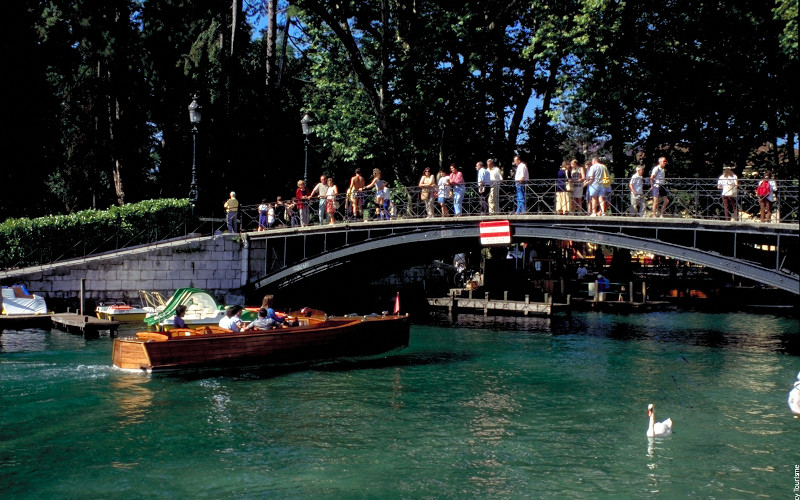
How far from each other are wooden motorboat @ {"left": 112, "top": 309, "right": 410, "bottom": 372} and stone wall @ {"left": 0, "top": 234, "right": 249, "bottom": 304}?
6.86 meters

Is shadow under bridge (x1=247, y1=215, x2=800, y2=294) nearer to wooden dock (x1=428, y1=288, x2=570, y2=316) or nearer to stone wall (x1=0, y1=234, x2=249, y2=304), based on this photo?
stone wall (x1=0, y1=234, x2=249, y2=304)

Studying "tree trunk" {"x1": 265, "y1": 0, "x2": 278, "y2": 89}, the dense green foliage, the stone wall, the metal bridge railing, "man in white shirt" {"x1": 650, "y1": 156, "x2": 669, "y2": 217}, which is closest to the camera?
the metal bridge railing

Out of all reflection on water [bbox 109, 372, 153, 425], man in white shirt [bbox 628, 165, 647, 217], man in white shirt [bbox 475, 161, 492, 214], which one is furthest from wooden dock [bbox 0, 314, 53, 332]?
man in white shirt [bbox 628, 165, 647, 217]

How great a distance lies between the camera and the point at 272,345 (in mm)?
18062

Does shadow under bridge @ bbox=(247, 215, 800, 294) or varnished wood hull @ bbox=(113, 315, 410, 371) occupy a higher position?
shadow under bridge @ bbox=(247, 215, 800, 294)

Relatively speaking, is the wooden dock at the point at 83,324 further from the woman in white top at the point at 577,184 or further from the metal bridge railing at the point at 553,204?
the woman in white top at the point at 577,184

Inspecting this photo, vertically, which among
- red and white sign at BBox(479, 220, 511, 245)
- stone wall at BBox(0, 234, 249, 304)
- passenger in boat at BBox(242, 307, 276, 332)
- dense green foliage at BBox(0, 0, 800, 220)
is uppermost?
dense green foliage at BBox(0, 0, 800, 220)

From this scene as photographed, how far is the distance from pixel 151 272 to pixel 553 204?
1180 centimetres

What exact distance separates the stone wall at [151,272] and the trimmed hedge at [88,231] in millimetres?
817

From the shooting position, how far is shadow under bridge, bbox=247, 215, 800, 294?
18.0m

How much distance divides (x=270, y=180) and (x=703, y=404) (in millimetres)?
21449

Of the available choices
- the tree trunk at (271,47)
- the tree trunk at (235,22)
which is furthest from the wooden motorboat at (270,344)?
the tree trunk at (271,47)

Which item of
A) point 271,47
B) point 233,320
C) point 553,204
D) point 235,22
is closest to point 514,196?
point 553,204

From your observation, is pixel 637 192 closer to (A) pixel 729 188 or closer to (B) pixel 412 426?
(A) pixel 729 188
